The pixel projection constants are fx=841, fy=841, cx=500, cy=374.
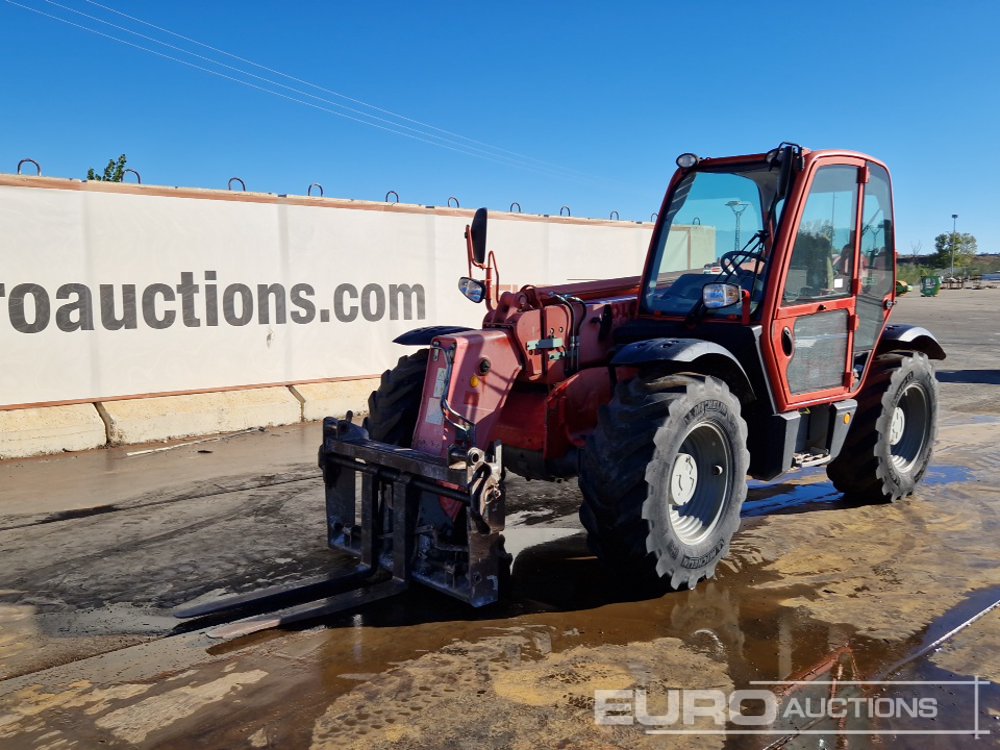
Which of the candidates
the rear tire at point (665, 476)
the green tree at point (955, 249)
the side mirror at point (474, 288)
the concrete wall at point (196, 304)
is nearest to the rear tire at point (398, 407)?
the side mirror at point (474, 288)

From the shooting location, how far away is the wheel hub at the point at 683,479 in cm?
489

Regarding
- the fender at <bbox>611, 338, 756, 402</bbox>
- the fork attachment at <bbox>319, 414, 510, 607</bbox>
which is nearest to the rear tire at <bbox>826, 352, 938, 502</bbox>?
the fender at <bbox>611, 338, 756, 402</bbox>

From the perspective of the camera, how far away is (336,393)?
36.7ft

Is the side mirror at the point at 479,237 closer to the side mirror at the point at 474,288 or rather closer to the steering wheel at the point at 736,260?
the side mirror at the point at 474,288

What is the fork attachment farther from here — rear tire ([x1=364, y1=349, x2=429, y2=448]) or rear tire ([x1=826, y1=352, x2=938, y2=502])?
rear tire ([x1=826, y1=352, x2=938, y2=502])

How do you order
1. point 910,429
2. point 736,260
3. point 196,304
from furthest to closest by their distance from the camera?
point 196,304, point 910,429, point 736,260

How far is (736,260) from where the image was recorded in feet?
18.4

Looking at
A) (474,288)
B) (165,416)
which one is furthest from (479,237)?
(165,416)

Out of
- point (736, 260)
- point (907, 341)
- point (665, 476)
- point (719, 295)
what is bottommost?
point (665, 476)

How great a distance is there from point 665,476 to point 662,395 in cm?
45

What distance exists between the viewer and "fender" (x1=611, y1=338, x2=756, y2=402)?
4727 mm

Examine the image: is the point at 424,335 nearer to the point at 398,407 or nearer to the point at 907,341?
the point at 398,407

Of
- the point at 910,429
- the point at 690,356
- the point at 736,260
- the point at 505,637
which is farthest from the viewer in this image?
the point at 910,429

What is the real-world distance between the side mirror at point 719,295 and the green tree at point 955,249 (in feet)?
242
